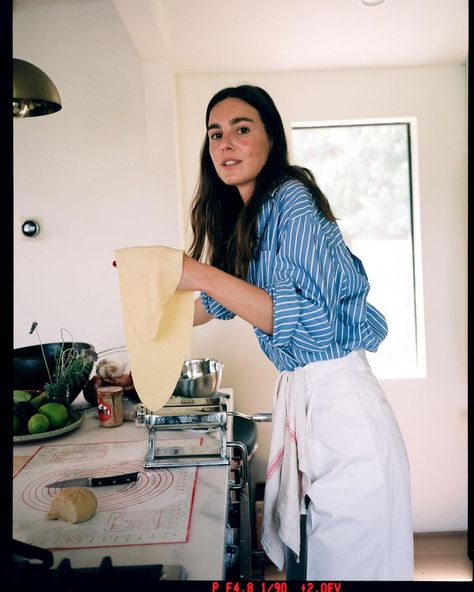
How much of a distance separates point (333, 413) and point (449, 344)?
64 cm

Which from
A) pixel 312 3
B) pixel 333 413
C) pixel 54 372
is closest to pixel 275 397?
pixel 333 413

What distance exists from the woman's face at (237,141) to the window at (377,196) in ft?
3.28

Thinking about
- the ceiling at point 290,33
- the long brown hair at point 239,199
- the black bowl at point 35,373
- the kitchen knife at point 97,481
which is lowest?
the kitchen knife at point 97,481

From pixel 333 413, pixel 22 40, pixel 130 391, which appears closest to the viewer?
pixel 333 413

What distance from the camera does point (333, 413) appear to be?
0.76 metres

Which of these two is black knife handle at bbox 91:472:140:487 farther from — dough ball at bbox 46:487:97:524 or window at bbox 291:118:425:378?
window at bbox 291:118:425:378

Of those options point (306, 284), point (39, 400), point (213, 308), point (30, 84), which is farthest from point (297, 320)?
point (30, 84)

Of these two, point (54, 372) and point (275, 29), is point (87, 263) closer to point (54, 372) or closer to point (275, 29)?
point (54, 372)

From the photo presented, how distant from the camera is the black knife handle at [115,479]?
0.72 m

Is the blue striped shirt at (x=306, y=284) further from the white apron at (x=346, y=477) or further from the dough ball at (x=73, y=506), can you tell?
the dough ball at (x=73, y=506)

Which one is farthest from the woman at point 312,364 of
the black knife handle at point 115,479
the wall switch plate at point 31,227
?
the wall switch plate at point 31,227

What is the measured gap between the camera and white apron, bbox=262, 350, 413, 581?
741 mm

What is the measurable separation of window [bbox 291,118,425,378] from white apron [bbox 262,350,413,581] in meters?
0.98

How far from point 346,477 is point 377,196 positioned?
1435mm
